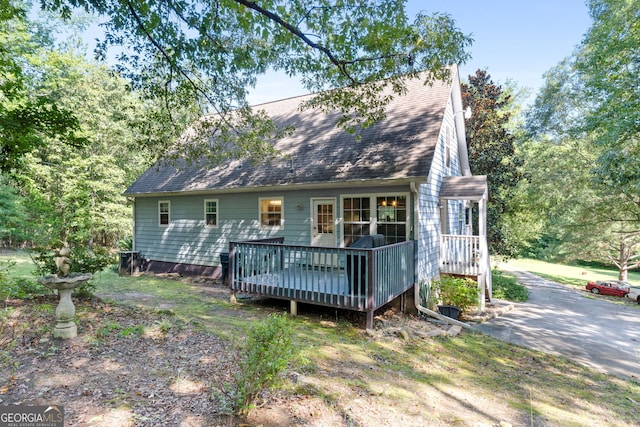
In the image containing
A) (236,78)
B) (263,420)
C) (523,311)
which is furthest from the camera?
(523,311)

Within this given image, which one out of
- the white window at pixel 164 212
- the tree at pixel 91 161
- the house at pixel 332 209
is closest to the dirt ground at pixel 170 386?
the house at pixel 332 209

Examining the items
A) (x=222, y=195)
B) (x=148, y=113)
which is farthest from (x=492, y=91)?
(x=148, y=113)

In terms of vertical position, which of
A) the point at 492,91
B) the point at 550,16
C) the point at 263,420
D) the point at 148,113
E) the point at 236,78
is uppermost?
the point at 550,16

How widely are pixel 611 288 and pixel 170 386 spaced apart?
23115 mm

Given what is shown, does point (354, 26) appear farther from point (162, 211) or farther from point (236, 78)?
point (162, 211)

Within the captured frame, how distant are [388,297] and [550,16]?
489 inches

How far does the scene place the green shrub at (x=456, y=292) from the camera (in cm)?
823

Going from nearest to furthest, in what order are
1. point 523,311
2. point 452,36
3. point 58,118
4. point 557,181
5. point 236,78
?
point 58,118
point 452,36
point 236,78
point 523,311
point 557,181

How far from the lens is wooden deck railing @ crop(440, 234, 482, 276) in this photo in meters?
8.76

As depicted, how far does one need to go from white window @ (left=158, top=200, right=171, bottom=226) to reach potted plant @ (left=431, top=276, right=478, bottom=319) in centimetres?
955

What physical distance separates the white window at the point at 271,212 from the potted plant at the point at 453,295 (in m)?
4.74

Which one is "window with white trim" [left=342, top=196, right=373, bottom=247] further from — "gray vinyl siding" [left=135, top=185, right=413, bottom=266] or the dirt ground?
the dirt ground

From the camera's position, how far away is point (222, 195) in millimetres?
10680

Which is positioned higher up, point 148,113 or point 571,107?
point 571,107
